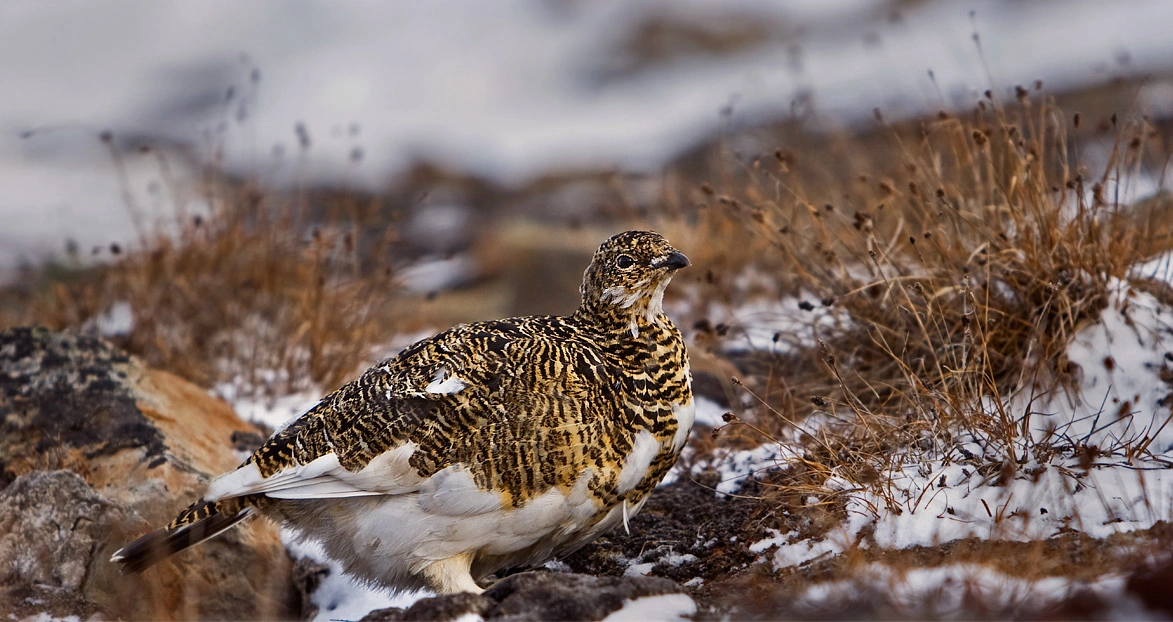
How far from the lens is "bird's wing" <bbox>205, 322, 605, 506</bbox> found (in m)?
3.35

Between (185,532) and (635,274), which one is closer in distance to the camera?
(185,532)

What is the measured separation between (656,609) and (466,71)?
45.0 feet

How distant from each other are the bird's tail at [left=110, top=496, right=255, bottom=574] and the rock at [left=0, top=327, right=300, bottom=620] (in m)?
0.18

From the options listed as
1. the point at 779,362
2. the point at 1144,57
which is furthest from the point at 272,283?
the point at 1144,57

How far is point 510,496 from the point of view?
3318 mm

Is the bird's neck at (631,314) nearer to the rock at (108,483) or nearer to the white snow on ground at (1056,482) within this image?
the white snow on ground at (1056,482)

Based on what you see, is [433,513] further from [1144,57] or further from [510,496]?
[1144,57]

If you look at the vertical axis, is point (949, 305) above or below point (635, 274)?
below

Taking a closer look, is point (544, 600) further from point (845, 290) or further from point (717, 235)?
point (717, 235)

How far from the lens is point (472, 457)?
11.0ft

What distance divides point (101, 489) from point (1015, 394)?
3445 millimetres

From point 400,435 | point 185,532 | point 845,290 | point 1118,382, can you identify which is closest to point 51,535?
point 185,532

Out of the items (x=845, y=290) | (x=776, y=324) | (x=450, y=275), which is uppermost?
(x=845, y=290)

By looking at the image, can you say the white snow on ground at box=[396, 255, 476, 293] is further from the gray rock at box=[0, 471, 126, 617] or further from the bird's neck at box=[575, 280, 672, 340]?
the bird's neck at box=[575, 280, 672, 340]
